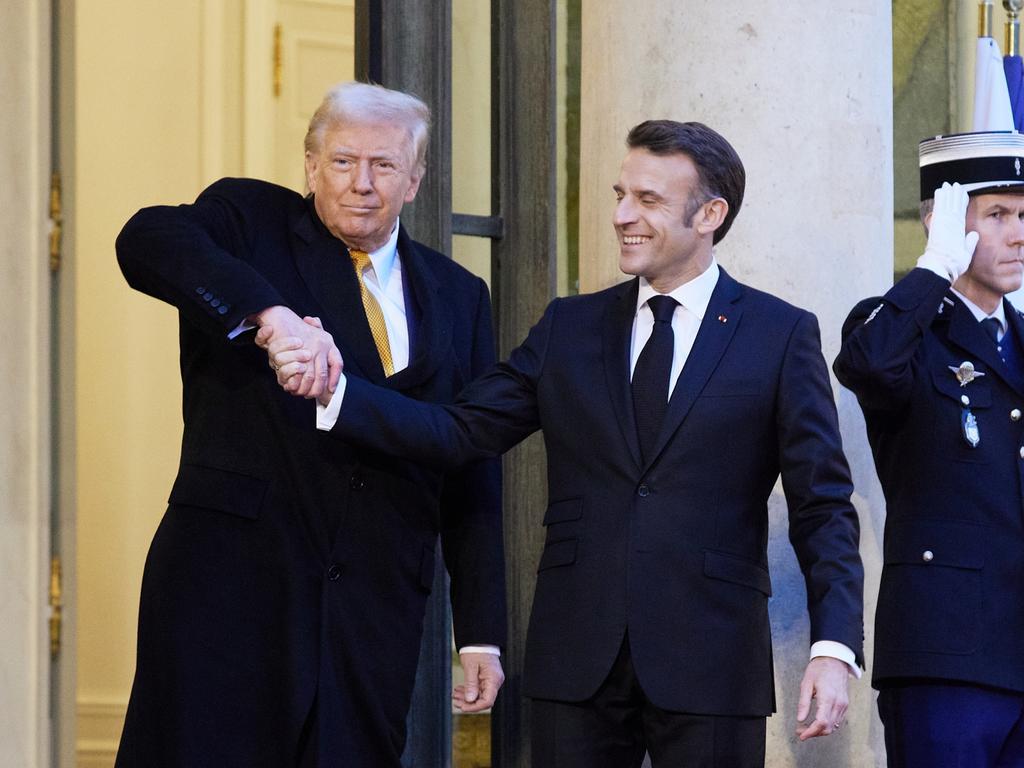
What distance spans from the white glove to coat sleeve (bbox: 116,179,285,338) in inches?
46.6

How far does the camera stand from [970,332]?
340 centimetres

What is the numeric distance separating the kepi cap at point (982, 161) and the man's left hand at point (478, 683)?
125 centimetres

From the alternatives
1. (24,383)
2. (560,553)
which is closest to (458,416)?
(560,553)

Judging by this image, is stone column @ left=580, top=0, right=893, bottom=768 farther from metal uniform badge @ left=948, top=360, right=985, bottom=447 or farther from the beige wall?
the beige wall

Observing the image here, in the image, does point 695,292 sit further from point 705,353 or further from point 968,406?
point 968,406

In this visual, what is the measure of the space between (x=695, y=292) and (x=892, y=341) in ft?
1.30

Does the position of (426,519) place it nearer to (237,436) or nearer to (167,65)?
(237,436)

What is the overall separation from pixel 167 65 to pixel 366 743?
3.83m

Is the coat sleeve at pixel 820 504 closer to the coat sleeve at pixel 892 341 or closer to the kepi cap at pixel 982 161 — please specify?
the coat sleeve at pixel 892 341

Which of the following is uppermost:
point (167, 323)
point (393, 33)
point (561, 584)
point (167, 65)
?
point (167, 65)

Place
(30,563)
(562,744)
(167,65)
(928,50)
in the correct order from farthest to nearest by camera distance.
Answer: (167,65) < (928,50) < (30,563) < (562,744)

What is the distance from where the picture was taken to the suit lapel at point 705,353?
2984 mm

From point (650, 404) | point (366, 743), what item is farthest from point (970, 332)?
point (366, 743)

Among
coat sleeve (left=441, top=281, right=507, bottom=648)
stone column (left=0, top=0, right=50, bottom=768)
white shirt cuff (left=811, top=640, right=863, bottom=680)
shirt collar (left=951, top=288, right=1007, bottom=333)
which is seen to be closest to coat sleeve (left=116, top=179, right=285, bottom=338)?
coat sleeve (left=441, top=281, right=507, bottom=648)
